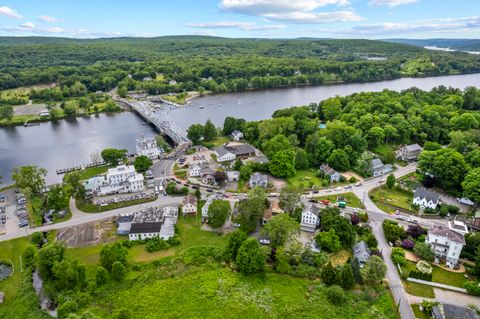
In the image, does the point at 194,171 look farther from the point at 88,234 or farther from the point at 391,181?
the point at 391,181

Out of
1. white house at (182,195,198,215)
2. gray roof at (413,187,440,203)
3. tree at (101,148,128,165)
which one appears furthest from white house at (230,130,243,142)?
gray roof at (413,187,440,203)

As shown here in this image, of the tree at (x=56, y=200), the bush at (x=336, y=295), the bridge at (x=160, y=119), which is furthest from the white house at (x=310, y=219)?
the bridge at (x=160, y=119)

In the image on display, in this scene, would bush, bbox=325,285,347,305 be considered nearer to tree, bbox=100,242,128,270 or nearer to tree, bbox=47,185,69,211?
tree, bbox=100,242,128,270

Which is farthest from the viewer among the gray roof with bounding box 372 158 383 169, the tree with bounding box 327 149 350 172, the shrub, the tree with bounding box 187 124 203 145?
the tree with bounding box 187 124 203 145

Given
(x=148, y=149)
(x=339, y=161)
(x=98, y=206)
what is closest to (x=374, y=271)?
(x=339, y=161)

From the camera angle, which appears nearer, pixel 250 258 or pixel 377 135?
pixel 250 258

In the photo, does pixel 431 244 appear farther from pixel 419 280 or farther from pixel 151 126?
pixel 151 126

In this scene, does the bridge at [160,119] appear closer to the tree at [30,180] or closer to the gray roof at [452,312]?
the tree at [30,180]
